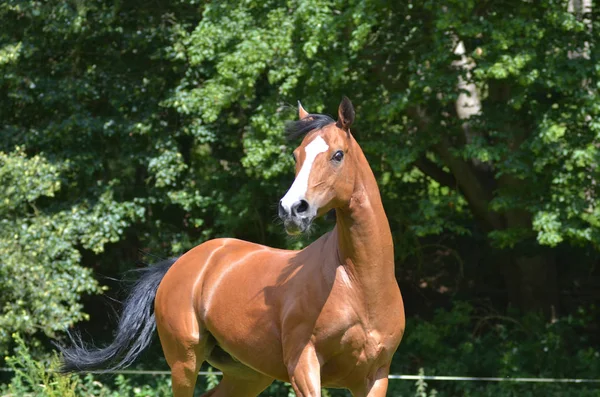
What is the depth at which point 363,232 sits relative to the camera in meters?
4.51

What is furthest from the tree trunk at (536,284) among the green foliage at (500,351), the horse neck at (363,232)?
the horse neck at (363,232)

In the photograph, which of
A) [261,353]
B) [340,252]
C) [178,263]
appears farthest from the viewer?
[178,263]

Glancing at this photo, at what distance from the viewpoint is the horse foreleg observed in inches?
174

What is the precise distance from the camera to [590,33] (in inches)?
400

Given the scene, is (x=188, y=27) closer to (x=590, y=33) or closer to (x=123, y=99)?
(x=123, y=99)

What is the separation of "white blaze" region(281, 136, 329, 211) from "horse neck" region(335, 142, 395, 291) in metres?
0.28

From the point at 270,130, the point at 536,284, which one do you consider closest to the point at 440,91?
the point at 270,130

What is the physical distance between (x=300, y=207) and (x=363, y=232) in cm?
57

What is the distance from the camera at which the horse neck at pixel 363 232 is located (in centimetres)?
448

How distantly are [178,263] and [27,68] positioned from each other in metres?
7.84

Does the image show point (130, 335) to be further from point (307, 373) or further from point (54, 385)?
point (54, 385)

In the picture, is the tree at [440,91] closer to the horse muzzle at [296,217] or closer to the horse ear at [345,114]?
the horse ear at [345,114]

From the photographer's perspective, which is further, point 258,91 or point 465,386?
point 258,91

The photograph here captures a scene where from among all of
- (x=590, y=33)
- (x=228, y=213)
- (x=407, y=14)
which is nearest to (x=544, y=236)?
(x=590, y=33)
